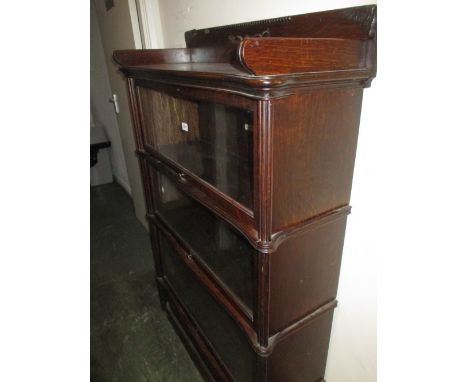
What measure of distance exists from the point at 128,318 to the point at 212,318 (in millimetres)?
802

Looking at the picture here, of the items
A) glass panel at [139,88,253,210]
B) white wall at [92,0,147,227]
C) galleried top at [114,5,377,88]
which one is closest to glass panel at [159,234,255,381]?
glass panel at [139,88,253,210]

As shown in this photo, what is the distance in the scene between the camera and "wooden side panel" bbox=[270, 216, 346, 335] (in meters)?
0.81

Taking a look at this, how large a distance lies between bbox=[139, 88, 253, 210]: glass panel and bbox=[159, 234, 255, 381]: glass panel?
1.60 ft

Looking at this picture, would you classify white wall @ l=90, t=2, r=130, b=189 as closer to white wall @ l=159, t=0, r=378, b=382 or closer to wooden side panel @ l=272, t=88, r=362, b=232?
white wall @ l=159, t=0, r=378, b=382

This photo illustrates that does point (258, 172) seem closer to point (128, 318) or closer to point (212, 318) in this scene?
point (212, 318)

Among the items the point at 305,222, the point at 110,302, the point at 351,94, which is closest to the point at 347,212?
the point at 305,222

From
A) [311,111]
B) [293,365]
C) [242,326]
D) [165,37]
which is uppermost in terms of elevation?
[165,37]

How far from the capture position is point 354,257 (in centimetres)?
96

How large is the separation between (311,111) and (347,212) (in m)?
0.35

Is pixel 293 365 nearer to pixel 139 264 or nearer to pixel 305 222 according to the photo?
pixel 305 222

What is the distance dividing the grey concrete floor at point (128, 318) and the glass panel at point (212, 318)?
0.34 meters

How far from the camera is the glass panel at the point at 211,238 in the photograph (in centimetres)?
95

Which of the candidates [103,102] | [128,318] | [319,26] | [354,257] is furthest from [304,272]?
[103,102]

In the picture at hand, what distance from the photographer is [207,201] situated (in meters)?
0.91
